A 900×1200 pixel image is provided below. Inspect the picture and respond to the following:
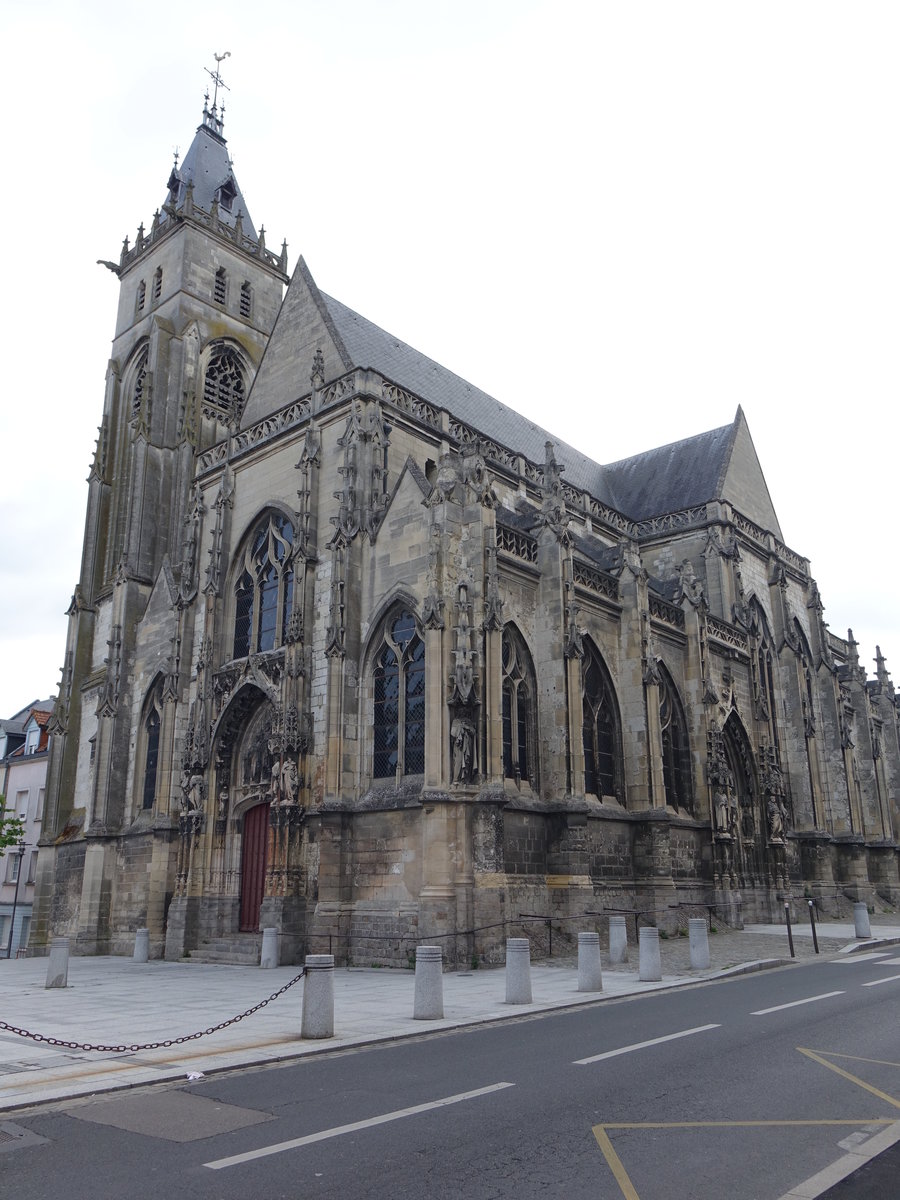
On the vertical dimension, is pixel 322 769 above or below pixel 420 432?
below

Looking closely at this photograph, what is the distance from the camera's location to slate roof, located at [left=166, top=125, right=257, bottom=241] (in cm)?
3884

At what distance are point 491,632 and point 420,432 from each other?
703 centimetres

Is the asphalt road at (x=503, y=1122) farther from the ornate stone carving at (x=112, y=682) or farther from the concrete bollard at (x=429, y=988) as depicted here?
the ornate stone carving at (x=112, y=682)

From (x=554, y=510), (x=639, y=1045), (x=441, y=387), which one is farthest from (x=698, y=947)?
(x=441, y=387)

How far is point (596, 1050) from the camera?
28.1 feet

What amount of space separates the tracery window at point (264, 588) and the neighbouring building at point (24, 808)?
18324mm

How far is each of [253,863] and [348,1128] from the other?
16567mm

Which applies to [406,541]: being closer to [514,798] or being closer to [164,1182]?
[514,798]

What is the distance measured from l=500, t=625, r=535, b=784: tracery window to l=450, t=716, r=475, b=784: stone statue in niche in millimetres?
2508

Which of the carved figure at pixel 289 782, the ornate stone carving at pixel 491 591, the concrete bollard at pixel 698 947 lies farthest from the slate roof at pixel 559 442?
the concrete bollard at pixel 698 947

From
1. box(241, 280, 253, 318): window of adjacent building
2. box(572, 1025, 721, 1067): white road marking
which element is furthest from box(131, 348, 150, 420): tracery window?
box(572, 1025, 721, 1067): white road marking

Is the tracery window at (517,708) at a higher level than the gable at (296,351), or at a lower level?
lower

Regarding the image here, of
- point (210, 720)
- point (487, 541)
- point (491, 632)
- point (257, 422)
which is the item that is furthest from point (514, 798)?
point (257, 422)

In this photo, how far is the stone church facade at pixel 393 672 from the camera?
18.7 metres
